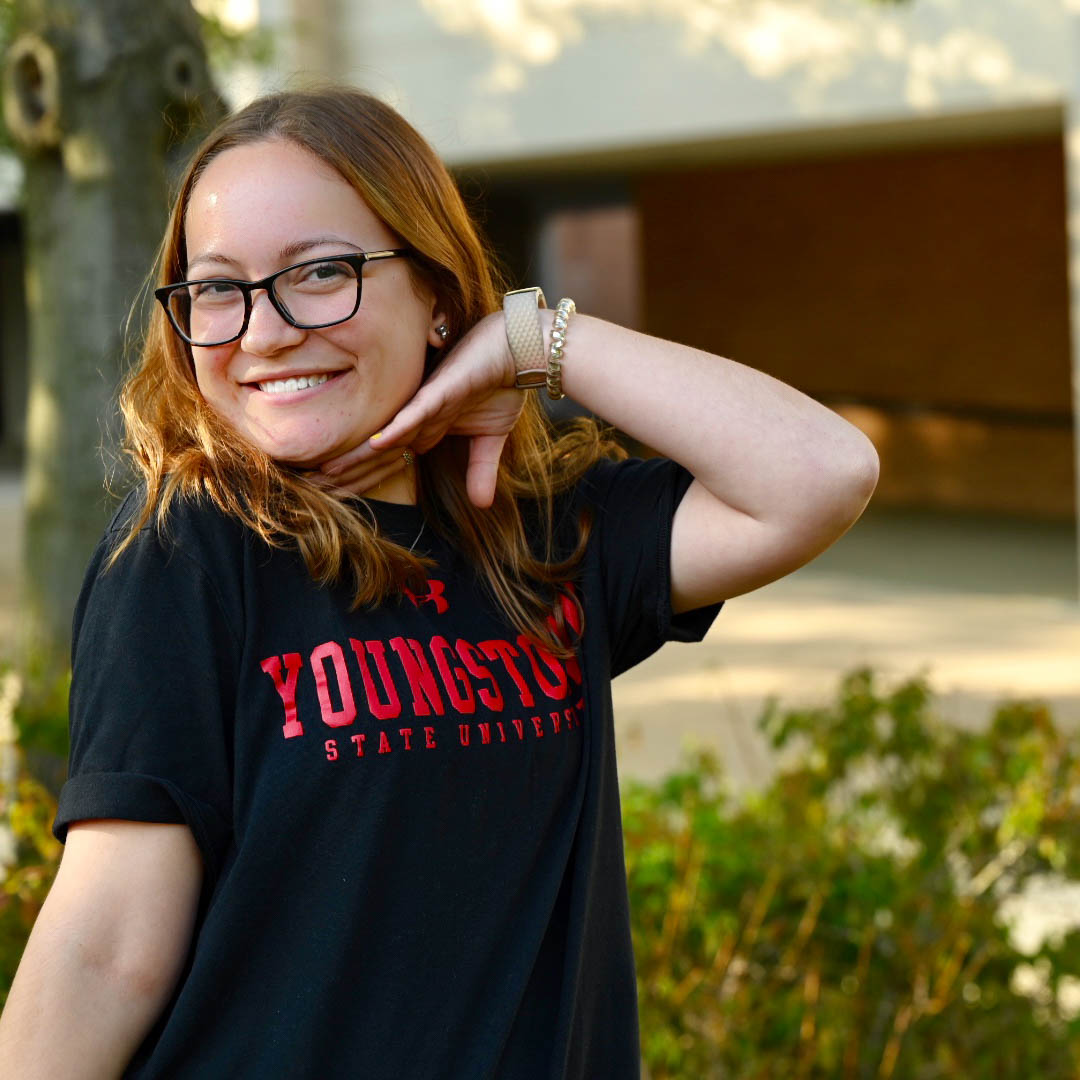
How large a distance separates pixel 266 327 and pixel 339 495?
193 mm

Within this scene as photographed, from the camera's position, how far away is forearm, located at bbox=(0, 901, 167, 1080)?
4.27 feet

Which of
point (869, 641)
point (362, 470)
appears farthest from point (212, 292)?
point (869, 641)

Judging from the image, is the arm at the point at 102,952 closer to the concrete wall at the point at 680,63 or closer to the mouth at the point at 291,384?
the mouth at the point at 291,384

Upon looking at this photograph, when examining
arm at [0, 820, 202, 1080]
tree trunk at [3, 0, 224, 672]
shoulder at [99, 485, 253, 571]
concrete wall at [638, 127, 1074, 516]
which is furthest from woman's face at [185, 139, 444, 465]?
concrete wall at [638, 127, 1074, 516]

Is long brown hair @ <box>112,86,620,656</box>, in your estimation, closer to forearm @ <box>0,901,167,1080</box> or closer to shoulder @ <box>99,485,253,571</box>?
shoulder @ <box>99,485,253,571</box>

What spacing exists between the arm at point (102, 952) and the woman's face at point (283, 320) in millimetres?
443

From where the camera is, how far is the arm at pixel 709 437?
1.67m

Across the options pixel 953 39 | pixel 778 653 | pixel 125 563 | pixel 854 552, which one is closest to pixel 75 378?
pixel 125 563

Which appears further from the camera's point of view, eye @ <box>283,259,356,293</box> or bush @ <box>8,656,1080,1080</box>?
bush @ <box>8,656,1080,1080</box>

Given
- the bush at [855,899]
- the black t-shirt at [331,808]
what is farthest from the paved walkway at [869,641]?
the black t-shirt at [331,808]

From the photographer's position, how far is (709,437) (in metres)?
1.67

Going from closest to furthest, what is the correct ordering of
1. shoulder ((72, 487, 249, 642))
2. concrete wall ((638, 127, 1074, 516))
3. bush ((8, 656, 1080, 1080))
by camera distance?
1. shoulder ((72, 487, 249, 642))
2. bush ((8, 656, 1080, 1080))
3. concrete wall ((638, 127, 1074, 516))

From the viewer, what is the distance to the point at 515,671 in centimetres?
156

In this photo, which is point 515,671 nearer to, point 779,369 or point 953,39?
point 953,39
